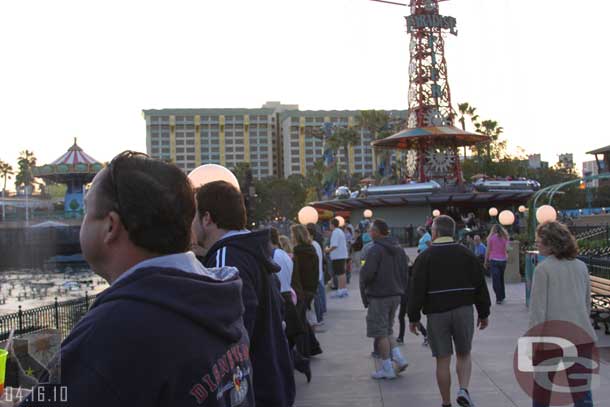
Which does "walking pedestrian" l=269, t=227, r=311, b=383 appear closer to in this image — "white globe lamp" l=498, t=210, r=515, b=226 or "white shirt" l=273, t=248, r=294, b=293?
"white shirt" l=273, t=248, r=294, b=293

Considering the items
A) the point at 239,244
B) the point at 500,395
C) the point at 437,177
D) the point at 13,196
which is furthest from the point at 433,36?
the point at 13,196

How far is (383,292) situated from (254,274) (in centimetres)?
497

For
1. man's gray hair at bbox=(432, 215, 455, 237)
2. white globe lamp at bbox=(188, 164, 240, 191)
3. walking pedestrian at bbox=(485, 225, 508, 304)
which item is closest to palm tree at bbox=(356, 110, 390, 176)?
walking pedestrian at bbox=(485, 225, 508, 304)

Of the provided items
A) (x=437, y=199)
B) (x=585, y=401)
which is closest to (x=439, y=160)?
(x=437, y=199)

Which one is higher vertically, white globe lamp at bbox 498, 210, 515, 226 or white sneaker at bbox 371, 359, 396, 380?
white globe lamp at bbox 498, 210, 515, 226

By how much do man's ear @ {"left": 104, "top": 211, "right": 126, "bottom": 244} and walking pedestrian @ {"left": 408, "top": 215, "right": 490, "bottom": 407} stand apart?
4865 millimetres

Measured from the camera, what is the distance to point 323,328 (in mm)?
11930

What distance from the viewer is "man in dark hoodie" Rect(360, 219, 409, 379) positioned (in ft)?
26.1

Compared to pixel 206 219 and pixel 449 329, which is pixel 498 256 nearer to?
pixel 449 329

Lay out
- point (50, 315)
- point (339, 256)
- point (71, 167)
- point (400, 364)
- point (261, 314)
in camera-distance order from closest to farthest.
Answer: point (261, 314) → point (400, 364) → point (50, 315) → point (339, 256) → point (71, 167)

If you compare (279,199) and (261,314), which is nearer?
(261,314)

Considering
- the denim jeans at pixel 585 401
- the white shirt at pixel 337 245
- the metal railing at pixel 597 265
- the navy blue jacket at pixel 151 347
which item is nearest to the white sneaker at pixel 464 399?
the denim jeans at pixel 585 401

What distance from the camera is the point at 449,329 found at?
638cm

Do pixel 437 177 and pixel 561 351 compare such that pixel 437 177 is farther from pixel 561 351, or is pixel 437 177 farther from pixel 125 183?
pixel 125 183
